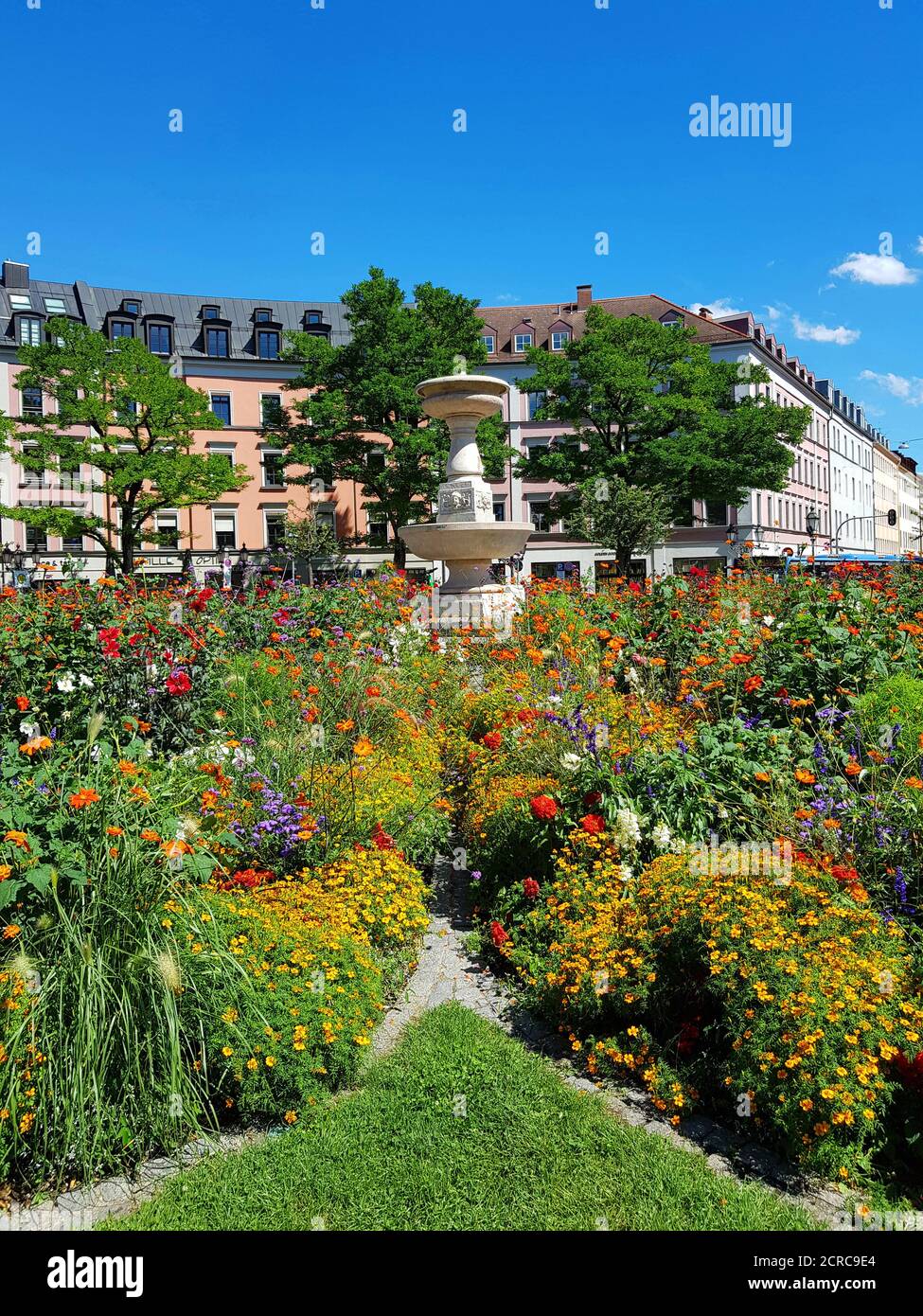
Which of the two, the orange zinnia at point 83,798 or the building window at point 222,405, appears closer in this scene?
the orange zinnia at point 83,798

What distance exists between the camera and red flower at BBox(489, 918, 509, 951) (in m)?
4.43

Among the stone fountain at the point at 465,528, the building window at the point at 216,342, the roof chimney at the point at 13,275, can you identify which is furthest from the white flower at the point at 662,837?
the roof chimney at the point at 13,275

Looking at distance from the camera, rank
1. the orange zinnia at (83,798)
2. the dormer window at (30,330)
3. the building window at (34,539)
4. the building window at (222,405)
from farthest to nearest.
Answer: the building window at (222,405), the dormer window at (30,330), the building window at (34,539), the orange zinnia at (83,798)

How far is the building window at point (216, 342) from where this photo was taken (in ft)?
155

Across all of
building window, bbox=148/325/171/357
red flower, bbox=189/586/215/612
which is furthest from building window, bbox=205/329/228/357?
red flower, bbox=189/586/215/612

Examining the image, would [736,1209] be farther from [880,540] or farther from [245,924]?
[880,540]

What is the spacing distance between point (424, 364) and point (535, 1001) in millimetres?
33607

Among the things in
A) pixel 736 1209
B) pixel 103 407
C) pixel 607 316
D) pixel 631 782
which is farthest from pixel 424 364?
pixel 736 1209

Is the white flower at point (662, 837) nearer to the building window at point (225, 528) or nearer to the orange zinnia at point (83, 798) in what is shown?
the orange zinnia at point (83, 798)

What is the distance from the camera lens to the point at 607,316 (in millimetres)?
35469

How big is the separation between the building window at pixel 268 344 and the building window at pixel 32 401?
11.0 meters

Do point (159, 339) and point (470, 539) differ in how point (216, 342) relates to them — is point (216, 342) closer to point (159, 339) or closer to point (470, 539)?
point (159, 339)

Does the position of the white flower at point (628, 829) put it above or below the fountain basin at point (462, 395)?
below

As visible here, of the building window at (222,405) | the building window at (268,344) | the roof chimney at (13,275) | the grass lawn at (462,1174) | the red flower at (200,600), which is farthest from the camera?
the building window at (268,344)
